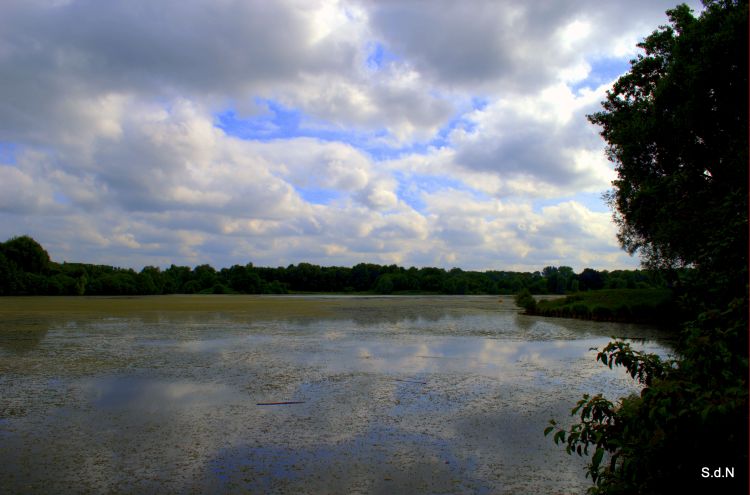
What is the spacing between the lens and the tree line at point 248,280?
62094mm

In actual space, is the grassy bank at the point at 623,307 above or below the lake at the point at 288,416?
above

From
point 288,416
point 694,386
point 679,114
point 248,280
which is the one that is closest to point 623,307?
point 679,114

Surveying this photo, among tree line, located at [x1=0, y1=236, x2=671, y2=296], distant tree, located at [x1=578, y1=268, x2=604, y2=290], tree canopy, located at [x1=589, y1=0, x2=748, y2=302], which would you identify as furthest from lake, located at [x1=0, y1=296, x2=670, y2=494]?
distant tree, located at [x1=578, y1=268, x2=604, y2=290]

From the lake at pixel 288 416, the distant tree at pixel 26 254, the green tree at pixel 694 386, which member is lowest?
the lake at pixel 288 416

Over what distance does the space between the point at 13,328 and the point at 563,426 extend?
63.7ft

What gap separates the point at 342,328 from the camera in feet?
67.3

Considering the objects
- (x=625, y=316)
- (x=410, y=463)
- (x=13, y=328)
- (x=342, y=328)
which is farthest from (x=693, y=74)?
(x=13, y=328)

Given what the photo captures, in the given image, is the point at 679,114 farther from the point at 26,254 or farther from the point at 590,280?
the point at 590,280

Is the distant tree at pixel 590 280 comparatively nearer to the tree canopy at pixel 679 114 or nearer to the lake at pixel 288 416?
the tree canopy at pixel 679 114

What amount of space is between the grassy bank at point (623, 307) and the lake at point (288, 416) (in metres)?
13.5

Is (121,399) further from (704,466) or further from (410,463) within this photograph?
(704,466)
